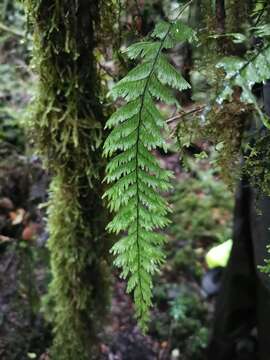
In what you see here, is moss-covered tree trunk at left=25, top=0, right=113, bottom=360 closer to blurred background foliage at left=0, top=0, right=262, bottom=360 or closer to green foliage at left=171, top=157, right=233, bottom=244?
blurred background foliage at left=0, top=0, right=262, bottom=360

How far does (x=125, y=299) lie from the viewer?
281 cm

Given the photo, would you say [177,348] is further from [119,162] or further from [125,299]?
[119,162]

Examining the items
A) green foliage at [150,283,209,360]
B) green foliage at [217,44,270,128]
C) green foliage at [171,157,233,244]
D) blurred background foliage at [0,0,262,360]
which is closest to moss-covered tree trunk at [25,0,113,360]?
blurred background foliage at [0,0,262,360]

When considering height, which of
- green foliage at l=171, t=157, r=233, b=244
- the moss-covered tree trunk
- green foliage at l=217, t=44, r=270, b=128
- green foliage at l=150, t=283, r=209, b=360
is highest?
green foliage at l=217, t=44, r=270, b=128

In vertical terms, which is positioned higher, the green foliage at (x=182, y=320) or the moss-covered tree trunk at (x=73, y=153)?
the moss-covered tree trunk at (x=73, y=153)

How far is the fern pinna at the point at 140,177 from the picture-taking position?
0.72 meters

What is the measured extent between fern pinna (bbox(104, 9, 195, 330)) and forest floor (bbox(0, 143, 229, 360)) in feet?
4.70

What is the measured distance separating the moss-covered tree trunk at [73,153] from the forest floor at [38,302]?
0.58m

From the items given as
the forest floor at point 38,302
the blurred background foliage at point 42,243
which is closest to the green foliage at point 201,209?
the blurred background foliage at point 42,243

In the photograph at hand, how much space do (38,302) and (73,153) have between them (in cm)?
129

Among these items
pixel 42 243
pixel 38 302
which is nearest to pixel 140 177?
pixel 38 302

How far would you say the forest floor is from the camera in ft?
7.31

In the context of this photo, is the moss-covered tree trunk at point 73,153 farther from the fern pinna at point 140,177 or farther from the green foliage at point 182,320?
the green foliage at point 182,320

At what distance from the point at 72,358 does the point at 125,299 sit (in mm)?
1129
